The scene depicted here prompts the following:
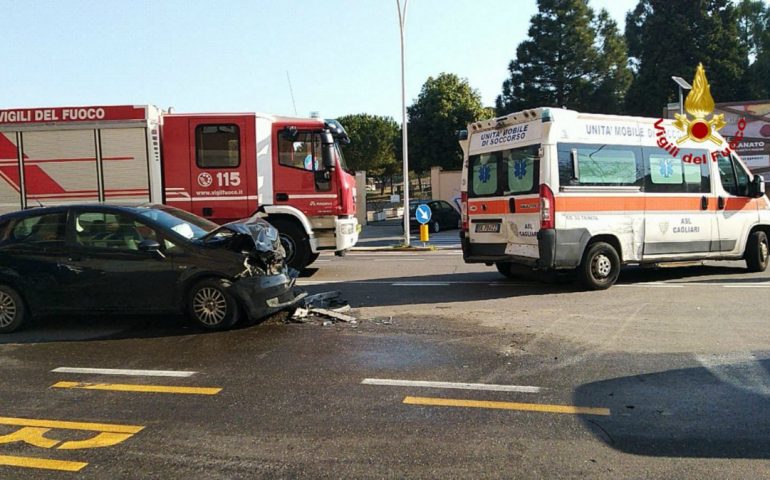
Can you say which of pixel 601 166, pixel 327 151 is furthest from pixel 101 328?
pixel 601 166

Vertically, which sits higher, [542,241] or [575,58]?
[575,58]

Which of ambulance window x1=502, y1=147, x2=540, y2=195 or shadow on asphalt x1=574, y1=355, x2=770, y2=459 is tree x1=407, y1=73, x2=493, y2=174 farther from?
shadow on asphalt x1=574, y1=355, x2=770, y2=459

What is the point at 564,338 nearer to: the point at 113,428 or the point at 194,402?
the point at 194,402

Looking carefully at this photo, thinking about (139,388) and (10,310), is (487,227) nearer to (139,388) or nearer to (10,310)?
(139,388)

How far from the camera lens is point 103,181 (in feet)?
36.6

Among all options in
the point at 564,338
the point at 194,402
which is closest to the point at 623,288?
the point at 564,338

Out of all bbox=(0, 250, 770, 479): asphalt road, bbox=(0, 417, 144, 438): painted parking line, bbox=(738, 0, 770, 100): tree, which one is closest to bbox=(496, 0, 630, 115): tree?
bbox=(738, 0, 770, 100): tree

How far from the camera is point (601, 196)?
9.33 meters

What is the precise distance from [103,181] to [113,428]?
26.4ft

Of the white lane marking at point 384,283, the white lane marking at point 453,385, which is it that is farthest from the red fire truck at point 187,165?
the white lane marking at point 453,385

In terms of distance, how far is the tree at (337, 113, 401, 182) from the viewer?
62.9 meters

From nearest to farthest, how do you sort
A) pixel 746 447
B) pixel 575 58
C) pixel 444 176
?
pixel 746 447
pixel 444 176
pixel 575 58

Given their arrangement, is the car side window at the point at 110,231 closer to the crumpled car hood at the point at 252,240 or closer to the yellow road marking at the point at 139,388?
the crumpled car hood at the point at 252,240

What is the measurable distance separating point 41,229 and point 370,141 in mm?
56649
